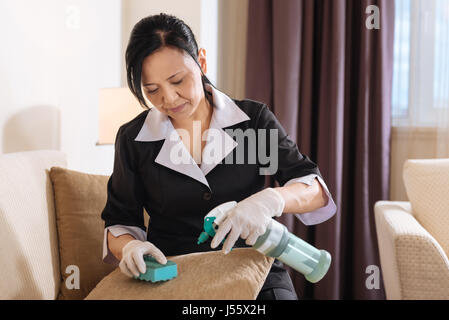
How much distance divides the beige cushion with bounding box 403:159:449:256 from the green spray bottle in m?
1.00

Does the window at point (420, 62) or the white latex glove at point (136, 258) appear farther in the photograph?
the window at point (420, 62)

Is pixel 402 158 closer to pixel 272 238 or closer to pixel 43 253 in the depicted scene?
pixel 272 238

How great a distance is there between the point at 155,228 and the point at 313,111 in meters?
1.47

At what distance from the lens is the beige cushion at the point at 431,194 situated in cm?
173

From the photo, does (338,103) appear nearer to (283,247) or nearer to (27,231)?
(283,247)

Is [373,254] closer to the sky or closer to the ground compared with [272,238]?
closer to the ground

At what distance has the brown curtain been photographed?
2.30m

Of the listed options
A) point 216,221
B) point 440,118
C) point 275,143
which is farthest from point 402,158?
point 216,221

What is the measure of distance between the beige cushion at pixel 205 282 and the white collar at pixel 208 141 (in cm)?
27

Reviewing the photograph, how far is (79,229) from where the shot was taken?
4.30 ft

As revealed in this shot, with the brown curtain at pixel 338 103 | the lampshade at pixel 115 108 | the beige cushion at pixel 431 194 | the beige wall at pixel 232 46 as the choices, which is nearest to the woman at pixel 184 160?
the lampshade at pixel 115 108

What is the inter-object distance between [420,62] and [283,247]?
183 cm

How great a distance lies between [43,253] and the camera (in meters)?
1.20

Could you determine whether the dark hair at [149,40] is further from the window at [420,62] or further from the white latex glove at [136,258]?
the window at [420,62]
